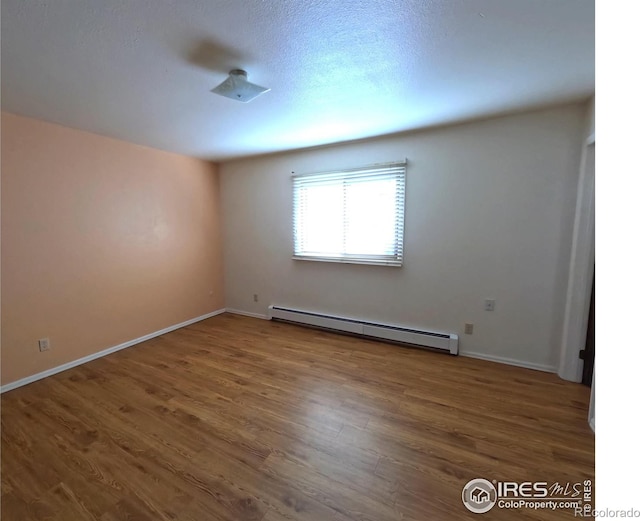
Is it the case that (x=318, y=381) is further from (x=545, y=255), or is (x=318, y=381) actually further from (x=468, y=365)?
(x=545, y=255)

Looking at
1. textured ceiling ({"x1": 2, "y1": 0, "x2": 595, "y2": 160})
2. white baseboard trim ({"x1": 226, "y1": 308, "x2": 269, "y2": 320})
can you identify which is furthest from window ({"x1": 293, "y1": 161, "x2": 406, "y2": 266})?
white baseboard trim ({"x1": 226, "y1": 308, "x2": 269, "y2": 320})

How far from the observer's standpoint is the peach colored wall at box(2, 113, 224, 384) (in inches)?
91.0

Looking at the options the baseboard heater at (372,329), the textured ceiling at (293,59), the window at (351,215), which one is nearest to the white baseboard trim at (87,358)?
the baseboard heater at (372,329)

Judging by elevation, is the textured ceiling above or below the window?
above

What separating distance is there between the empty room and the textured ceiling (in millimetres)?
16

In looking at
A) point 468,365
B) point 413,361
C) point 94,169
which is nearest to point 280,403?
point 413,361

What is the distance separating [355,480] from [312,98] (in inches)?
99.7

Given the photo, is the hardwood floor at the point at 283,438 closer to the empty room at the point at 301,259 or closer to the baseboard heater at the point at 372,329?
the empty room at the point at 301,259

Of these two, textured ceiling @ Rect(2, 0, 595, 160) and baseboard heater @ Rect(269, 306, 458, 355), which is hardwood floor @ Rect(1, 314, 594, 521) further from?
textured ceiling @ Rect(2, 0, 595, 160)

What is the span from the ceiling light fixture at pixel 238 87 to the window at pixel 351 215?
→ 163 cm

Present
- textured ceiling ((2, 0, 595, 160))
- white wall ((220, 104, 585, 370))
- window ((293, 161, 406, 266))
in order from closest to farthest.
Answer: textured ceiling ((2, 0, 595, 160)) → white wall ((220, 104, 585, 370)) → window ((293, 161, 406, 266))

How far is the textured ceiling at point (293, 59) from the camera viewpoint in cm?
126

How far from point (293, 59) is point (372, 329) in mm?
2701

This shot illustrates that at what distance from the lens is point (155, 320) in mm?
3422
